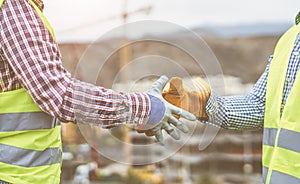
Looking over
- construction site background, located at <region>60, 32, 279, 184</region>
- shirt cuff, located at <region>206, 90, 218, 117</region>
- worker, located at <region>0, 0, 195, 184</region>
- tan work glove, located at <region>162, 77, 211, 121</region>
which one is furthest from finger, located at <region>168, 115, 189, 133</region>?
construction site background, located at <region>60, 32, 279, 184</region>

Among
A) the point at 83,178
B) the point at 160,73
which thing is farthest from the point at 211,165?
the point at 160,73

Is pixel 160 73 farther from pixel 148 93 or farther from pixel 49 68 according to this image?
pixel 49 68

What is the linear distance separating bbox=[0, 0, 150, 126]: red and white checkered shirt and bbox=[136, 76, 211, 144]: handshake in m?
0.03

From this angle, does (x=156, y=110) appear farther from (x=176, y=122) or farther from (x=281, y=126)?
(x=281, y=126)

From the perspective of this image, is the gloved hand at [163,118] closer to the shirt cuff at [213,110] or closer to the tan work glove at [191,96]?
the tan work glove at [191,96]

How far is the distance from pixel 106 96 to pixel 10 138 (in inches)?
9.7

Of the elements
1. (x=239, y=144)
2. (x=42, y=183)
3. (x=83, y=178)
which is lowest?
(x=83, y=178)

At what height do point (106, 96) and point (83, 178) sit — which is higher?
point (106, 96)

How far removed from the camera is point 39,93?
1360mm

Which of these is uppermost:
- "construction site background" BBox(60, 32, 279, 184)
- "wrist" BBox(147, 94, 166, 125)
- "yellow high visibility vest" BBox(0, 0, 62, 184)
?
"wrist" BBox(147, 94, 166, 125)

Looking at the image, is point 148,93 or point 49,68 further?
point 148,93

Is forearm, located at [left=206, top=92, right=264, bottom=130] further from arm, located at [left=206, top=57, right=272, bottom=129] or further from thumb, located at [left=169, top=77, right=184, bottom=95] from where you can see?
thumb, located at [left=169, top=77, right=184, bottom=95]

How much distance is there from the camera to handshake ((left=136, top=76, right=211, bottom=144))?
144 centimetres

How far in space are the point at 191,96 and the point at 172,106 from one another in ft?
0.69
